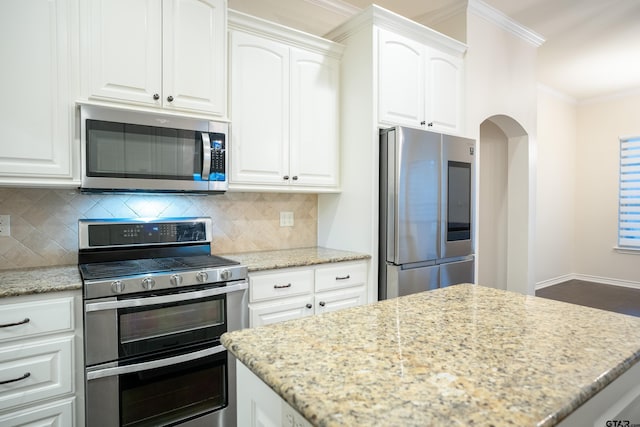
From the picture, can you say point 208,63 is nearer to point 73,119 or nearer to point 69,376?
point 73,119

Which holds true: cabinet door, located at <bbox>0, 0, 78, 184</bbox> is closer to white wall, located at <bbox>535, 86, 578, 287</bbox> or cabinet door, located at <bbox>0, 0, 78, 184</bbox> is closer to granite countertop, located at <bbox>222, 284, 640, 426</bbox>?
granite countertop, located at <bbox>222, 284, 640, 426</bbox>

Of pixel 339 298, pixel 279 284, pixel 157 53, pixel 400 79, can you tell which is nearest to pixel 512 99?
pixel 400 79

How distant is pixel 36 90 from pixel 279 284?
154cm

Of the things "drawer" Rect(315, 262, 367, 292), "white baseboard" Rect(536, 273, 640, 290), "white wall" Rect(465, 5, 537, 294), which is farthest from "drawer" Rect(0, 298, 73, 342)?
"white baseboard" Rect(536, 273, 640, 290)

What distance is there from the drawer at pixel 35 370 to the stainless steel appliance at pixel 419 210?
5.95ft

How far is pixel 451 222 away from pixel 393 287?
709 millimetres

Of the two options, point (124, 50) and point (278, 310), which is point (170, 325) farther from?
point (124, 50)

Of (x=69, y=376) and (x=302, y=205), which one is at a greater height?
(x=302, y=205)

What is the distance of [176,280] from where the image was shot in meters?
1.75

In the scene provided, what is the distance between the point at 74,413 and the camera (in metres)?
1.59

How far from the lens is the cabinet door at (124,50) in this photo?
→ 180 cm

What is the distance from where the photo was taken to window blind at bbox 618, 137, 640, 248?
17.0ft

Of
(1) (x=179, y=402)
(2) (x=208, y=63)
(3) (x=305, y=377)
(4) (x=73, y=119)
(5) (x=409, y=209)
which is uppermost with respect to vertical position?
(2) (x=208, y=63)

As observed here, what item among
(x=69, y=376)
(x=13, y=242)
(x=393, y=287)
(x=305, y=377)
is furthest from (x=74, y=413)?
(x=393, y=287)
